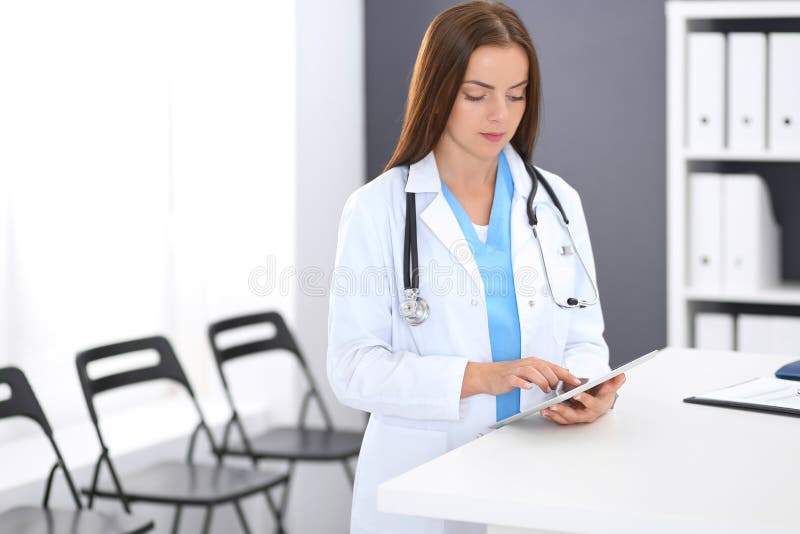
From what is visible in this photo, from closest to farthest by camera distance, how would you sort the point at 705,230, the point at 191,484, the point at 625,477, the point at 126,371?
the point at 625,477
the point at 191,484
the point at 126,371
the point at 705,230

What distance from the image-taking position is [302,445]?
304cm

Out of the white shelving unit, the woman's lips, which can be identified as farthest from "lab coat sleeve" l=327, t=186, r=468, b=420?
the white shelving unit

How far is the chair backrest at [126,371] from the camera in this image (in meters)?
2.60

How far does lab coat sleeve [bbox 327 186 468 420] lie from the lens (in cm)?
162

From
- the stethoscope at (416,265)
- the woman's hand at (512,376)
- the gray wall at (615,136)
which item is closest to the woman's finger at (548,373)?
the woman's hand at (512,376)

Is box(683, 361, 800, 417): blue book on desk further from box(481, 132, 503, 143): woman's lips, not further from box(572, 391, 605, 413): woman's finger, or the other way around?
box(481, 132, 503, 143): woman's lips

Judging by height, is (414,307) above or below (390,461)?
above

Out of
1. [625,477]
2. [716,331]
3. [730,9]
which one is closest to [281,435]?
[716,331]

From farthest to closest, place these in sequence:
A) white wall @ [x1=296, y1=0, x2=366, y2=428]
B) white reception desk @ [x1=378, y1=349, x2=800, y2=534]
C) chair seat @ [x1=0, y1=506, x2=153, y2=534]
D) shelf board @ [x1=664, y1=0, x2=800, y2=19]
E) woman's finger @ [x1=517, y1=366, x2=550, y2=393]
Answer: white wall @ [x1=296, y1=0, x2=366, y2=428], shelf board @ [x1=664, y1=0, x2=800, y2=19], chair seat @ [x1=0, y1=506, x2=153, y2=534], woman's finger @ [x1=517, y1=366, x2=550, y2=393], white reception desk @ [x1=378, y1=349, x2=800, y2=534]

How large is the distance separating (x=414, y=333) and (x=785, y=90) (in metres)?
1.72

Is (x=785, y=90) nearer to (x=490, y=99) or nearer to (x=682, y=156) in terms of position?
(x=682, y=156)

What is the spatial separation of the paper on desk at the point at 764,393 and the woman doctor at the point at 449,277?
21 cm

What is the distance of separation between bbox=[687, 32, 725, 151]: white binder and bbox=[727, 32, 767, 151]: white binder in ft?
0.09

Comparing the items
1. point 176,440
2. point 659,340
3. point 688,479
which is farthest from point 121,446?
point 688,479
